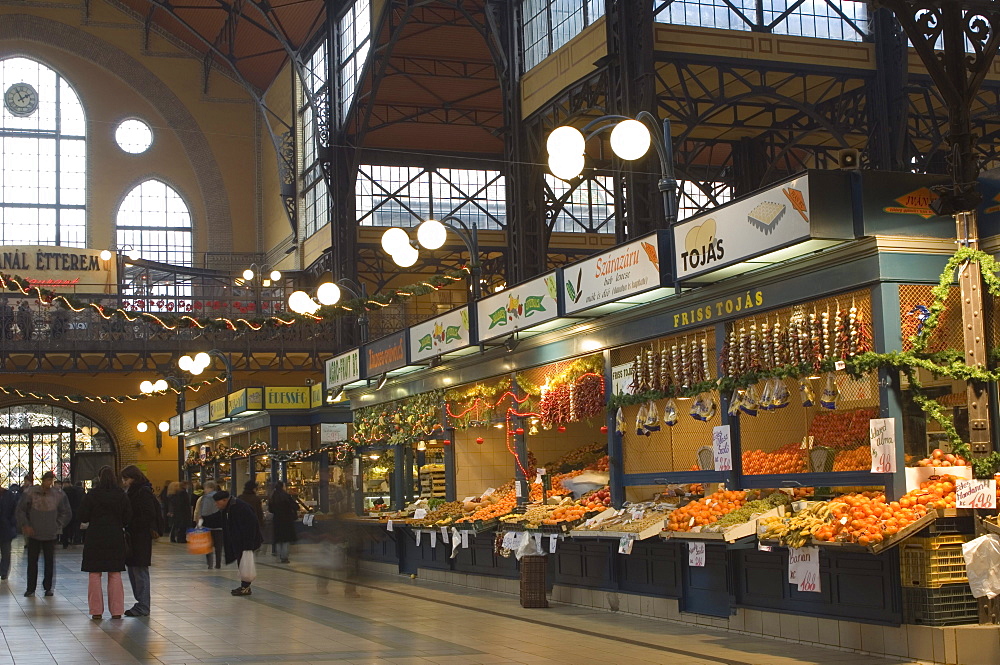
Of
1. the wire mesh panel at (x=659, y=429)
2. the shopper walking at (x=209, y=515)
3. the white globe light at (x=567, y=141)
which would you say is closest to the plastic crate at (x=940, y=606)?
the wire mesh panel at (x=659, y=429)

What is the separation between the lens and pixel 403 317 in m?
35.3

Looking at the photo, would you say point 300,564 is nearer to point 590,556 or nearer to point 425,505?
point 425,505

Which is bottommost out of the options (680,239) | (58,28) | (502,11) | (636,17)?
(680,239)

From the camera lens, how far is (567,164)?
10.2 m

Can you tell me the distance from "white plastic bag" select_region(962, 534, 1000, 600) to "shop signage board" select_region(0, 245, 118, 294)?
30.4 m

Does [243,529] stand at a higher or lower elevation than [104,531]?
lower

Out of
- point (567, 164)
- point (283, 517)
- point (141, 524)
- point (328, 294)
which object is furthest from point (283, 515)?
point (567, 164)

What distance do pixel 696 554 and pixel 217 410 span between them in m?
23.2

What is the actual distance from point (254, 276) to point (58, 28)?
13.7m

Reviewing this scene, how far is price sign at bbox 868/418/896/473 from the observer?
8805mm

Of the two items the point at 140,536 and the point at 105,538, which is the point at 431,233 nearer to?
the point at 140,536

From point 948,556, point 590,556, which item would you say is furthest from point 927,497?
point 590,556

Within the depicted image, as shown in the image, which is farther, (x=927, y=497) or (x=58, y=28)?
(x=58, y=28)

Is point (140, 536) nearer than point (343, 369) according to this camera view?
Yes
